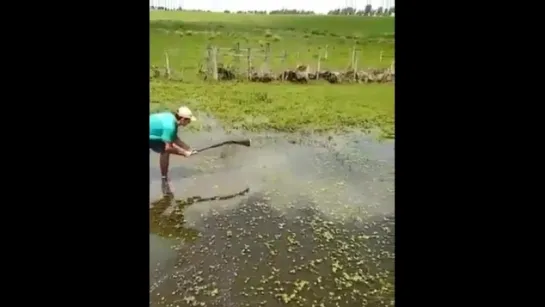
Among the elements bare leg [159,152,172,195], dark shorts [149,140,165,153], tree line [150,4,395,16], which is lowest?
bare leg [159,152,172,195]

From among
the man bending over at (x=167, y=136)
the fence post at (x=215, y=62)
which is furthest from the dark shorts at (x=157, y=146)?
the fence post at (x=215, y=62)

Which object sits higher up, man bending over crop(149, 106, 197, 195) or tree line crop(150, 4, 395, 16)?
tree line crop(150, 4, 395, 16)

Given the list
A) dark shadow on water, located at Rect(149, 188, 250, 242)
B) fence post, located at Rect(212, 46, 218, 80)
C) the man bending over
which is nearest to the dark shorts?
the man bending over

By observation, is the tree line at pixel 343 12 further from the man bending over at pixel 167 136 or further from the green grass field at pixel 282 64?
the man bending over at pixel 167 136

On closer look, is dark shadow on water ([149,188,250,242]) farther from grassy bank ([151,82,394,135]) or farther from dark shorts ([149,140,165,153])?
grassy bank ([151,82,394,135])

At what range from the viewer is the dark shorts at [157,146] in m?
1.11

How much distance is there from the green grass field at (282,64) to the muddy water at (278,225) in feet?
0.17

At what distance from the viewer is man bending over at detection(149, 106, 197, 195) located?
1115 millimetres

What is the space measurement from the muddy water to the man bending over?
2 cm
